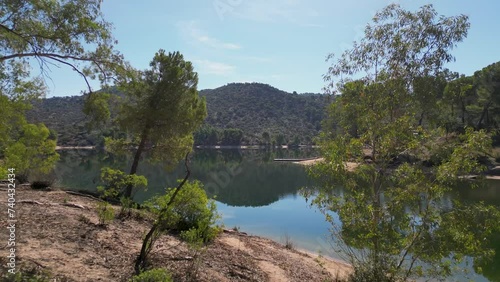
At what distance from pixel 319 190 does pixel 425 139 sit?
2120 millimetres

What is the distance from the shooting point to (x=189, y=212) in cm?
864

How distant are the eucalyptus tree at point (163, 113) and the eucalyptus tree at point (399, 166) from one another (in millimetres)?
10630

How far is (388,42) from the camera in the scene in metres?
6.82

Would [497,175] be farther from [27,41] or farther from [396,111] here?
[27,41]

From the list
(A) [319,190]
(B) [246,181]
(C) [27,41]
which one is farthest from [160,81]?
(B) [246,181]

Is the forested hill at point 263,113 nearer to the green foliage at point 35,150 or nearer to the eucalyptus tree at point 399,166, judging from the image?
the green foliage at point 35,150

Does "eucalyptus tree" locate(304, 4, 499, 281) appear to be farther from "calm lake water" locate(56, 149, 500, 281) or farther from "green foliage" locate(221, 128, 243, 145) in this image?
"green foliage" locate(221, 128, 243, 145)

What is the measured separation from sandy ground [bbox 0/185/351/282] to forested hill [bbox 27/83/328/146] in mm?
87939

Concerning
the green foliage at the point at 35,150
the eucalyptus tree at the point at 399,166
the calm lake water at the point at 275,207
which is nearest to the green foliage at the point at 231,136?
the calm lake water at the point at 275,207

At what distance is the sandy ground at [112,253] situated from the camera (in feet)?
19.4

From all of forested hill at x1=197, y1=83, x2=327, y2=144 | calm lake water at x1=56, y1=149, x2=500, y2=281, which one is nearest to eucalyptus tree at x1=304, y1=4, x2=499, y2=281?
calm lake water at x1=56, y1=149, x2=500, y2=281

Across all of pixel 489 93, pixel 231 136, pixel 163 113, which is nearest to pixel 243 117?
pixel 231 136

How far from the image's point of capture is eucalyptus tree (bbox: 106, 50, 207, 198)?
16361 mm

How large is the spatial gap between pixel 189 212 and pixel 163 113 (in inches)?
344
